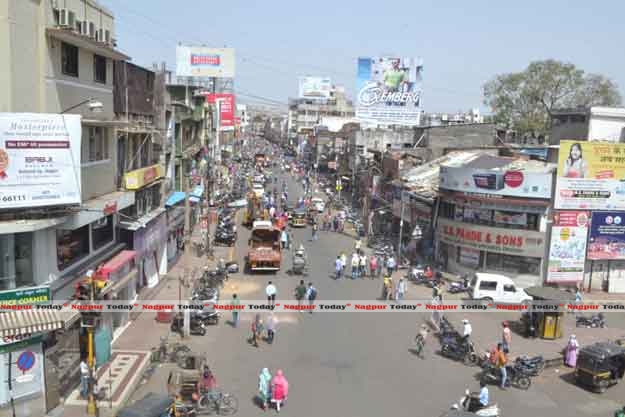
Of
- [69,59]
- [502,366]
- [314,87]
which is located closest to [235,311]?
[502,366]

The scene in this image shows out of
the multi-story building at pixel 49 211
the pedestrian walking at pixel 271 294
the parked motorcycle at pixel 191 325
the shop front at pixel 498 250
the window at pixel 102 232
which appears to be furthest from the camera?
the shop front at pixel 498 250

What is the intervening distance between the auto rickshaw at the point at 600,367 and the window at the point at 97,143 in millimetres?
18477

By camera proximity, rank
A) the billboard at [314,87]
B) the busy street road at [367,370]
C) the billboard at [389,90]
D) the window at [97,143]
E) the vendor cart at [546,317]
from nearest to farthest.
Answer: the busy street road at [367,370] → the window at [97,143] → the vendor cart at [546,317] → the billboard at [389,90] → the billboard at [314,87]

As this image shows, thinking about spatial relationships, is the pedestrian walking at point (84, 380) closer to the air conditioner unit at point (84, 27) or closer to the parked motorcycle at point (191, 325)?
the parked motorcycle at point (191, 325)

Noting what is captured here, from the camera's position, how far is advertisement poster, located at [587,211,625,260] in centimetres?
3306

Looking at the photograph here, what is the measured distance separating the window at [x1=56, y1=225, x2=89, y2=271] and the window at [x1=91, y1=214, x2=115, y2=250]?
931 millimetres

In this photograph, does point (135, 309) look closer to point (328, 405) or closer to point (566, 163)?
point (328, 405)

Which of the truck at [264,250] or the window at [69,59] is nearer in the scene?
the window at [69,59]

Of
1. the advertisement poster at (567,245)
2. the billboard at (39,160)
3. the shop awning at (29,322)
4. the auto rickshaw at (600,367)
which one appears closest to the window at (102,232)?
the billboard at (39,160)

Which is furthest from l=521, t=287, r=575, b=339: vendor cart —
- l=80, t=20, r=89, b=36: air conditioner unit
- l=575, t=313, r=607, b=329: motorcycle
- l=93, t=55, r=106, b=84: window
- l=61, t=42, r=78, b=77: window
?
l=80, t=20, r=89, b=36: air conditioner unit

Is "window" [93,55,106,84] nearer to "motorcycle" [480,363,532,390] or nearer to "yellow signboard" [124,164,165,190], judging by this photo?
"yellow signboard" [124,164,165,190]

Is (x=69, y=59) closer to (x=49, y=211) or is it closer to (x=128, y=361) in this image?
(x=49, y=211)

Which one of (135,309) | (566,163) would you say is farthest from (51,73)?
(566,163)

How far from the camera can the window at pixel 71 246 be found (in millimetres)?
18422
